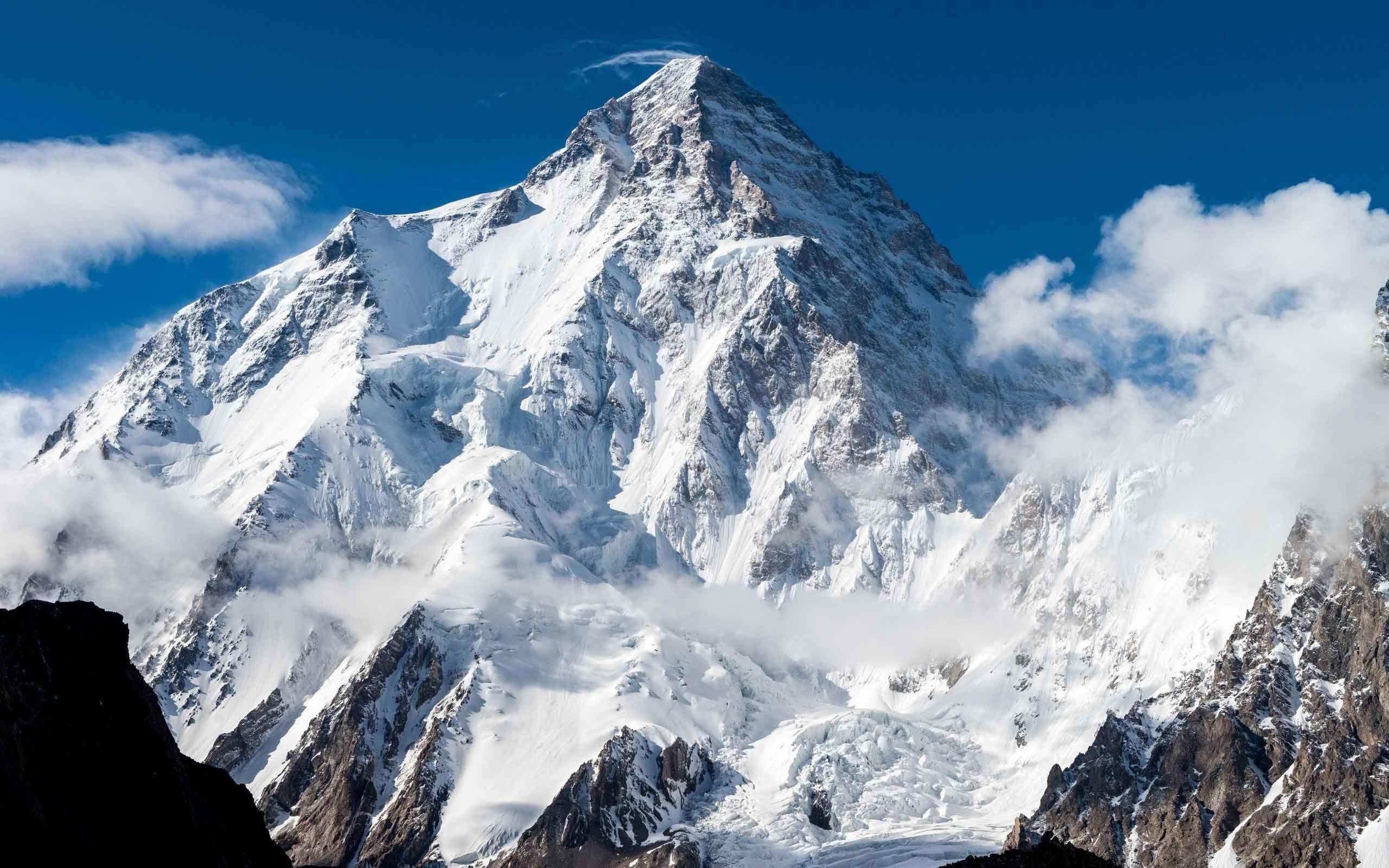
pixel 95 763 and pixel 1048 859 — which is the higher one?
pixel 1048 859

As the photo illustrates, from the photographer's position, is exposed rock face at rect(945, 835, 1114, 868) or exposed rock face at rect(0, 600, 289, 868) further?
exposed rock face at rect(945, 835, 1114, 868)

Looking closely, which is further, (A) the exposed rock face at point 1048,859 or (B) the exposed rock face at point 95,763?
(A) the exposed rock face at point 1048,859

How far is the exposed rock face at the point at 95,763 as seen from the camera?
4697 centimetres

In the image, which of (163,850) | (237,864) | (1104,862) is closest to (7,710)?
(163,850)

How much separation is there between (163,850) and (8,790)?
25.4ft

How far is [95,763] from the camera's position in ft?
169

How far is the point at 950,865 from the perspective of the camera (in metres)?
104

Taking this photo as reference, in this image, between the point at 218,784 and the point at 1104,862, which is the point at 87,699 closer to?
the point at 218,784

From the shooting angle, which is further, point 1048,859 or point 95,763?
point 1048,859

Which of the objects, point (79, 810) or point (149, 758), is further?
point (149, 758)

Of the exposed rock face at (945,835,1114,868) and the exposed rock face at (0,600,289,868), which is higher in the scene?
the exposed rock face at (945,835,1114,868)

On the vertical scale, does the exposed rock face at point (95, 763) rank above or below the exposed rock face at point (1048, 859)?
below

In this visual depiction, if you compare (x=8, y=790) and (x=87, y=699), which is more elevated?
(x=87, y=699)

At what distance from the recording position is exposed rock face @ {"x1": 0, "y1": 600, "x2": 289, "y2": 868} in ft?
154
